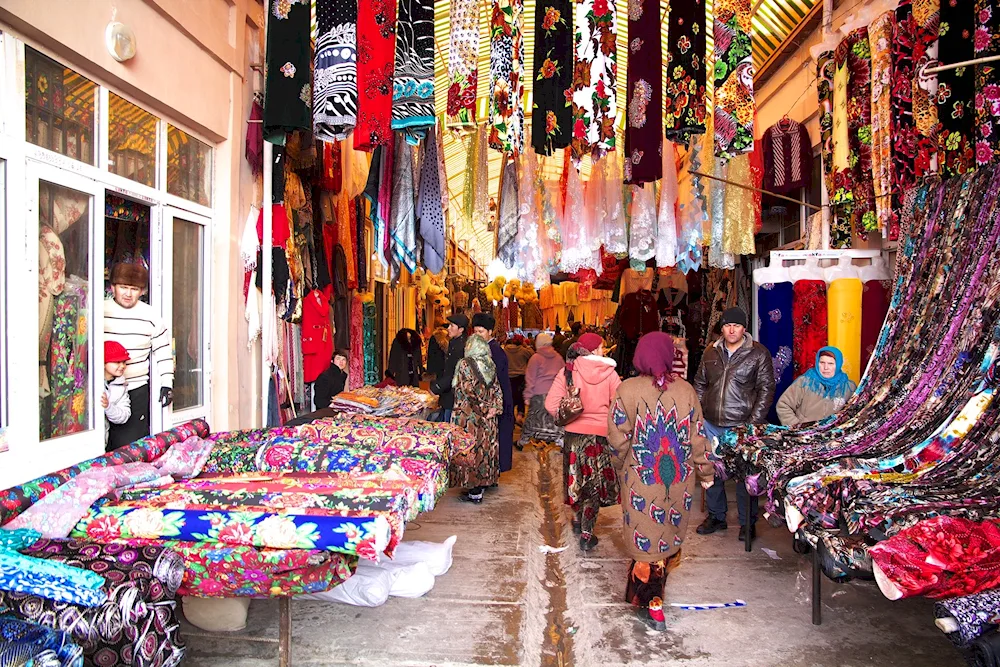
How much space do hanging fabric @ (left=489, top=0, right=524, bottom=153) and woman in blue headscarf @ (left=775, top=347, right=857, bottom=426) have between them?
2707 mm

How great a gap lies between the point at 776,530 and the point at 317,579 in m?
3.91

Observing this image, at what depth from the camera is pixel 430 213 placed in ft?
17.6

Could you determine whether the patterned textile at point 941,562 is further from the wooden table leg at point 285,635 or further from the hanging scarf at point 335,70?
the hanging scarf at point 335,70

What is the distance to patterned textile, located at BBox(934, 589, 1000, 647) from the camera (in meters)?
2.23

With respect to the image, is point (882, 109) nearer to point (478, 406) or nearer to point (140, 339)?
point (478, 406)

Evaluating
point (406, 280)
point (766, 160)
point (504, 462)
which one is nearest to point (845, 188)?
point (766, 160)

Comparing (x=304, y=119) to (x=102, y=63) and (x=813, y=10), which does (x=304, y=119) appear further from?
(x=813, y=10)

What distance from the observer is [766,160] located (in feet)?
21.0

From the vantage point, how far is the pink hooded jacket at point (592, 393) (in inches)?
192

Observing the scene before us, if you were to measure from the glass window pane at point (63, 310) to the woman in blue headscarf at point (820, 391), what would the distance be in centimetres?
445

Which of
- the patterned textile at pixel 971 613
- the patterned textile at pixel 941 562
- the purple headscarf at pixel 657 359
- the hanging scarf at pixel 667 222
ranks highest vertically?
the hanging scarf at pixel 667 222

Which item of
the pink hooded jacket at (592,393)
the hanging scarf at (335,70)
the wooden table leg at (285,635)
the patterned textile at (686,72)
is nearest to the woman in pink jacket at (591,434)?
the pink hooded jacket at (592,393)

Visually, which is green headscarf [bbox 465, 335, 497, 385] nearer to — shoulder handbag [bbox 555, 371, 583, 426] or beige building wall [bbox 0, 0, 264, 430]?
shoulder handbag [bbox 555, 371, 583, 426]

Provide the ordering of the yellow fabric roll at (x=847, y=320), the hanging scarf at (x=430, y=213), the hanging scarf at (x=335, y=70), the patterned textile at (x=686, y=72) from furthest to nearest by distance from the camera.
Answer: the hanging scarf at (x=430, y=213) < the yellow fabric roll at (x=847, y=320) < the patterned textile at (x=686, y=72) < the hanging scarf at (x=335, y=70)
